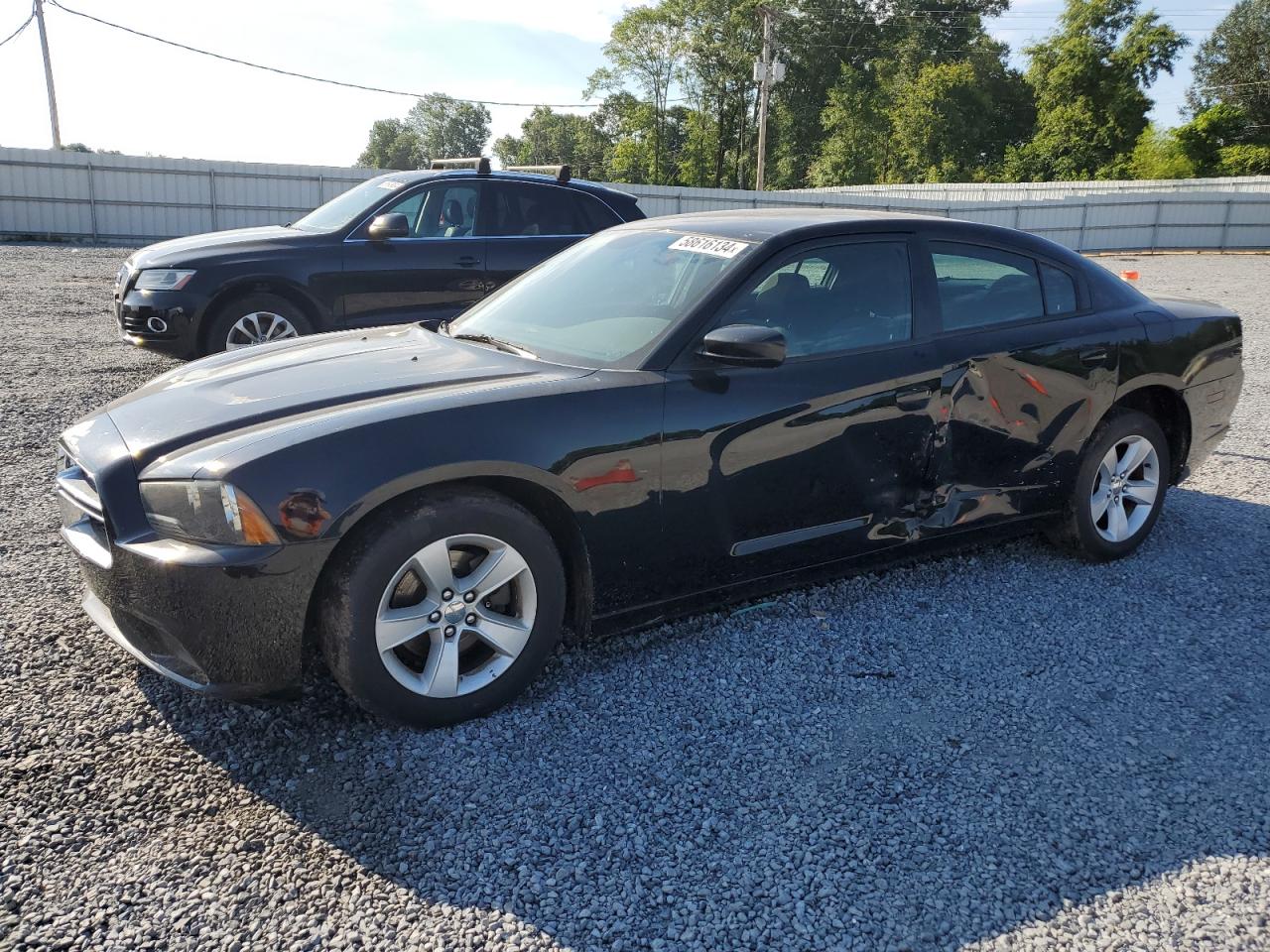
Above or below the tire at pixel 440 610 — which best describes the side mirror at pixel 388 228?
above

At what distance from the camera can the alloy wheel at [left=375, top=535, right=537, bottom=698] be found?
2.94 meters

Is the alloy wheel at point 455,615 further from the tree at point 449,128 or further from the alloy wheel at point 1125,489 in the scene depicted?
the tree at point 449,128

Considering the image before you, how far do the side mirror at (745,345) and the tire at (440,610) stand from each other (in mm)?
857

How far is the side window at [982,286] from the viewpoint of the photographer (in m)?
4.09

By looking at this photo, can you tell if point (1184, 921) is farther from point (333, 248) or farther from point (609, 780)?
point (333, 248)

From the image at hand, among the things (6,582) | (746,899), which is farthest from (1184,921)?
(6,582)

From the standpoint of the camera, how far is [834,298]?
385 cm

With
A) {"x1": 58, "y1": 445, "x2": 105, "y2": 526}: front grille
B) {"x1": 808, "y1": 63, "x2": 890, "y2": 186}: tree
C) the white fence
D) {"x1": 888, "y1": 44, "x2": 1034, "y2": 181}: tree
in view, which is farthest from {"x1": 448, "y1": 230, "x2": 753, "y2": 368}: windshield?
{"x1": 808, "y1": 63, "x2": 890, "y2": 186}: tree

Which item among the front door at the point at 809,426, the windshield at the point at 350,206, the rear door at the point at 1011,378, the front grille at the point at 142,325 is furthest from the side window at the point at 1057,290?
the front grille at the point at 142,325

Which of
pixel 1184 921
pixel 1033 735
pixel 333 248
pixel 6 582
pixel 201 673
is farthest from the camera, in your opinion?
pixel 333 248

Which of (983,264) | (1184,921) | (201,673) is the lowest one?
(1184,921)

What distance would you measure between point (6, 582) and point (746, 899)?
3361 mm

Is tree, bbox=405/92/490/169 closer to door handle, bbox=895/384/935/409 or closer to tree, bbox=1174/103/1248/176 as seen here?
Answer: tree, bbox=1174/103/1248/176

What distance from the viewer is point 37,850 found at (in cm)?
244
